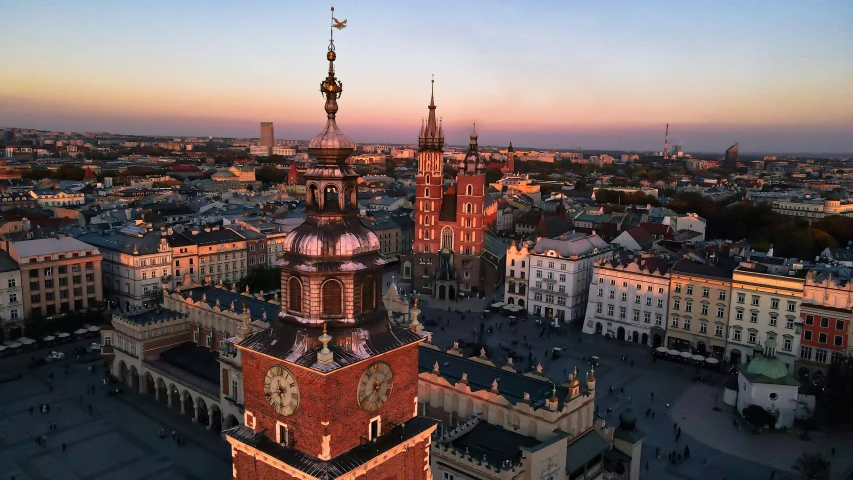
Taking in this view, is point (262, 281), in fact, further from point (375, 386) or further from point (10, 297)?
point (375, 386)

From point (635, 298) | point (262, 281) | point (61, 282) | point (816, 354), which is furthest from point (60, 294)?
point (816, 354)

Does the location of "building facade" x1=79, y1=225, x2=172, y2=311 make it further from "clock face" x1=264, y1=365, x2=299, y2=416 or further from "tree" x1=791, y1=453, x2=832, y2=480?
"tree" x1=791, y1=453, x2=832, y2=480

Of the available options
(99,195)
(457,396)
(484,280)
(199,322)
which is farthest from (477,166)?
(99,195)

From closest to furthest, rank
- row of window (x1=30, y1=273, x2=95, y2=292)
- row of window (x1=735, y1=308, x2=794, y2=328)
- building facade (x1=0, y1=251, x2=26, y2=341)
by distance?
row of window (x1=735, y1=308, x2=794, y2=328)
building facade (x1=0, y1=251, x2=26, y2=341)
row of window (x1=30, y1=273, x2=95, y2=292)

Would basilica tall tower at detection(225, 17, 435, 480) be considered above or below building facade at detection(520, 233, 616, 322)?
above

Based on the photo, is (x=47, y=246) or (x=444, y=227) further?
(x=444, y=227)

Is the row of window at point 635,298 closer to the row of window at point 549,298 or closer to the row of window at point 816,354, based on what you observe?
the row of window at point 549,298

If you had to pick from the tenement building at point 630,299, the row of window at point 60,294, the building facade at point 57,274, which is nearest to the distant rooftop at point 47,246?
the building facade at point 57,274

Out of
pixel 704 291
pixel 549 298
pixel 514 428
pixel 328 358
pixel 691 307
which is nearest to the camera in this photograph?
pixel 328 358

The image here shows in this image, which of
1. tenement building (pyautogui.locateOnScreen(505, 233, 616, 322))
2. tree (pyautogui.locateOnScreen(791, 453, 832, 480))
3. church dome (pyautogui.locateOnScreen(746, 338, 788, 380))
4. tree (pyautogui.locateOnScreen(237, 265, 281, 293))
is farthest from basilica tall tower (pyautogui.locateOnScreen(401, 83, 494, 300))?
tree (pyautogui.locateOnScreen(791, 453, 832, 480))
